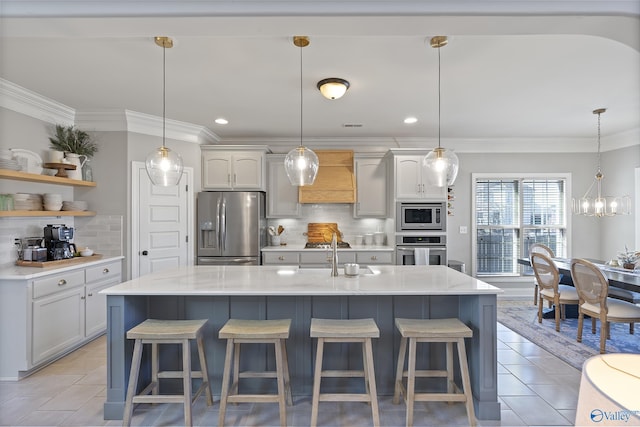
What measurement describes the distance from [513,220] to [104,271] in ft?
18.9

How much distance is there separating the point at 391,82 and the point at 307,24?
5.56 feet

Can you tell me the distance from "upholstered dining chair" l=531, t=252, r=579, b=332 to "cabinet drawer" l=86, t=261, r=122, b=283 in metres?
4.87

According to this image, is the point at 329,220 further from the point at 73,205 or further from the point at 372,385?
the point at 372,385

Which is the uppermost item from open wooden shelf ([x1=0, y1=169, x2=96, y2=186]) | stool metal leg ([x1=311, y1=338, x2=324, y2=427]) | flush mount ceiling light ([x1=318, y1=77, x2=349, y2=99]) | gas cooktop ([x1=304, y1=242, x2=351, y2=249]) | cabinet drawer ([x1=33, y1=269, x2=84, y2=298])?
flush mount ceiling light ([x1=318, y1=77, x2=349, y2=99])

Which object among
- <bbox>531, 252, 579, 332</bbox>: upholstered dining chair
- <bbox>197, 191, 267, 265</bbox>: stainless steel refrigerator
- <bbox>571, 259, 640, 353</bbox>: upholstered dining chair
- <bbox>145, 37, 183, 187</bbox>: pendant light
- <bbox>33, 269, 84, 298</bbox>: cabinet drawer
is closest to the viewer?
<bbox>145, 37, 183, 187</bbox>: pendant light

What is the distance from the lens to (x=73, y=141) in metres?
3.93

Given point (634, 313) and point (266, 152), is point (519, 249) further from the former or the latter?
point (266, 152)

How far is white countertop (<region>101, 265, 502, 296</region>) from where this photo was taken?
220cm

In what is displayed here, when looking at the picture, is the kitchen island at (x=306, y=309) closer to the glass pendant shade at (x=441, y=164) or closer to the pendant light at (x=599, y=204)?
the glass pendant shade at (x=441, y=164)

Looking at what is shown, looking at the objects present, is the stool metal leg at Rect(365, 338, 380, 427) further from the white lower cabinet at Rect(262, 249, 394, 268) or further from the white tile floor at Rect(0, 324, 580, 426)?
the white lower cabinet at Rect(262, 249, 394, 268)

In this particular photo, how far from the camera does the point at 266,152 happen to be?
202 inches

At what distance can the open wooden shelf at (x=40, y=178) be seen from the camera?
307 centimetres

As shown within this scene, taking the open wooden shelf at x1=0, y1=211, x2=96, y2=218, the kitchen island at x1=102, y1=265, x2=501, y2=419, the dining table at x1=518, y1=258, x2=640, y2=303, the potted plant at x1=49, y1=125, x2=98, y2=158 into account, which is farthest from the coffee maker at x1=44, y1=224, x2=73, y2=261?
the dining table at x1=518, y1=258, x2=640, y2=303

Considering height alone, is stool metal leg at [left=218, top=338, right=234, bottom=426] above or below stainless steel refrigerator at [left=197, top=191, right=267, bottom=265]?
below
